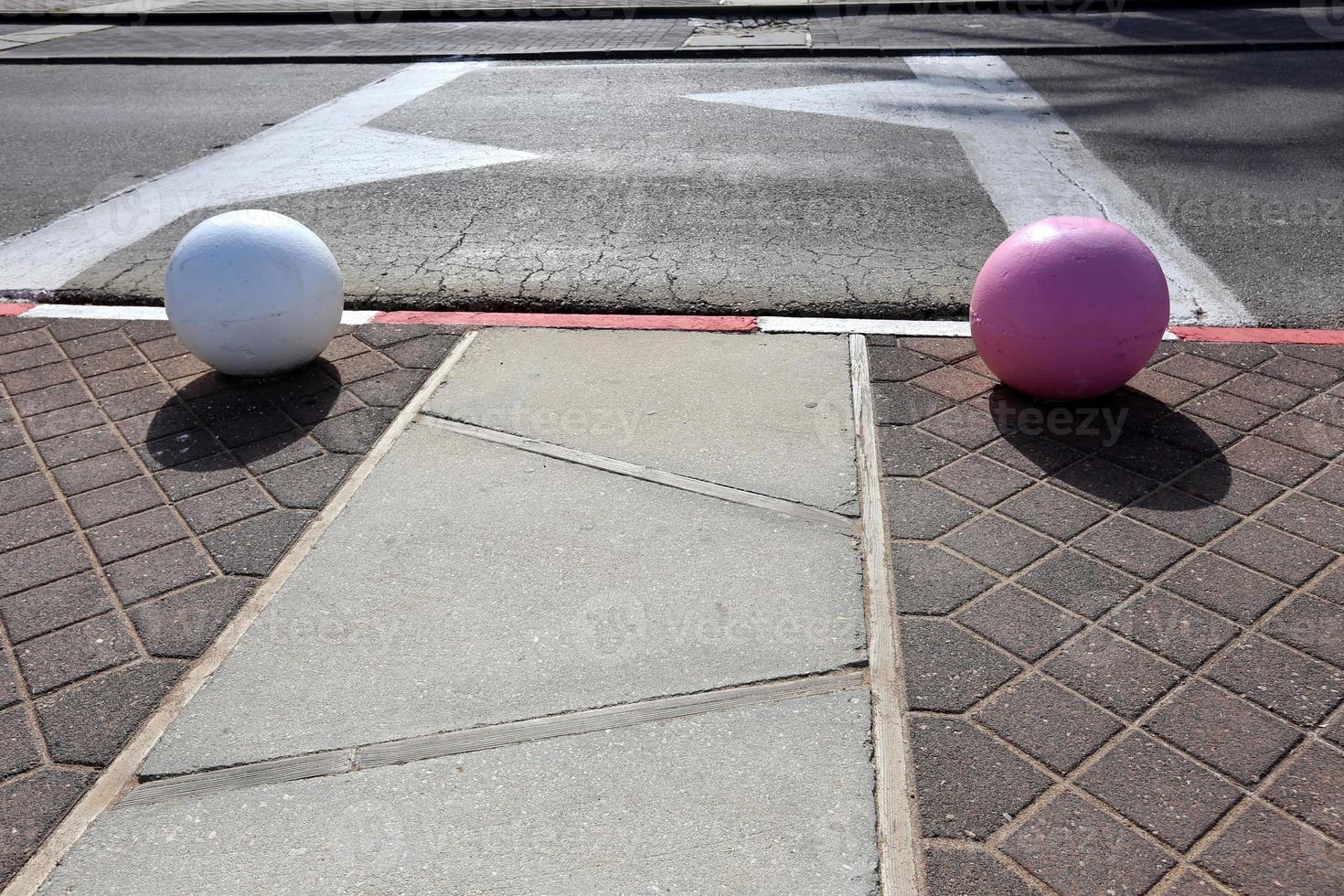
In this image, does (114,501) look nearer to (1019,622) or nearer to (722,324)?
(722,324)

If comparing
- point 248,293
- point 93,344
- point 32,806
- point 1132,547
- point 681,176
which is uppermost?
point 248,293

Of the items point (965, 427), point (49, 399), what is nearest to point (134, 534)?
point (49, 399)

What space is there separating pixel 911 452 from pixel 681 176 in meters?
4.23

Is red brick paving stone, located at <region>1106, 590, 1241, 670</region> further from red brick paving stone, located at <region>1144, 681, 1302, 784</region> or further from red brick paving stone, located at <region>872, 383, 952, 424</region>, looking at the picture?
red brick paving stone, located at <region>872, 383, 952, 424</region>

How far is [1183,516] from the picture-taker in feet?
12.2

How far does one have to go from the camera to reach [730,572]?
11.4 feet

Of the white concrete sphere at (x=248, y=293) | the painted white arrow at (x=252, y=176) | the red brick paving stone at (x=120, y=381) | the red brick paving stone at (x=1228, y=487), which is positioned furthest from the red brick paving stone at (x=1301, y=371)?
the painted white arrow at (x=252, y=176)

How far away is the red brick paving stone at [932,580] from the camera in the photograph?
10.9ft

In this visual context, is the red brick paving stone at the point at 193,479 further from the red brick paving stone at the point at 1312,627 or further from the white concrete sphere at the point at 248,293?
the red brick paving stone at the point at 1312,627

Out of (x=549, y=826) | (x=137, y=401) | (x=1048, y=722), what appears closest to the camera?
(x=549, y=826)

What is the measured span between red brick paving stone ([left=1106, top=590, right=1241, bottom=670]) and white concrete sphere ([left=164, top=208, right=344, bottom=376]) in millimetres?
3579

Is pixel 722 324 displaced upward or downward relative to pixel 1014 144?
downward

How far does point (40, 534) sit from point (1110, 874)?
12.0 ft

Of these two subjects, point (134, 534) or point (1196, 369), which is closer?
point (134, 534)
